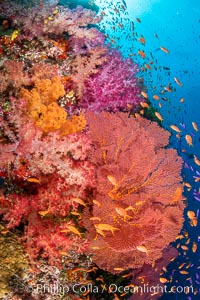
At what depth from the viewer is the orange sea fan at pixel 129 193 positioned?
4492 millimetres

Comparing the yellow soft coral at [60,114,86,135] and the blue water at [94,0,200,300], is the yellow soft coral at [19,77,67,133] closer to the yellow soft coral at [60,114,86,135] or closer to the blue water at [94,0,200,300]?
the yellow soft coral at [60,114,86,135]

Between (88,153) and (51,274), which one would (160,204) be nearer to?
(88,153)

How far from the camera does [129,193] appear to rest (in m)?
4.62

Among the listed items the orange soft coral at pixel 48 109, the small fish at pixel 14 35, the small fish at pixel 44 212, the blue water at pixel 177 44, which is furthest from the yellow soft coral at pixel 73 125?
the blue water at pixel 177 44

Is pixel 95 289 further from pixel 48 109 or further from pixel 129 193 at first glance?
pixel 48 109

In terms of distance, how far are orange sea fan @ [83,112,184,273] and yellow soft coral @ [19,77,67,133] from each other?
760 mm

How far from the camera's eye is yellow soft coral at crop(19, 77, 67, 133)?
13.7 ft

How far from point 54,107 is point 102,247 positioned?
2512 millimetres

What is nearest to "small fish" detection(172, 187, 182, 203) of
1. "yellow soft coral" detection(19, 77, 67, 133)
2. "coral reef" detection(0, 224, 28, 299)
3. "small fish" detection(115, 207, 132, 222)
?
"small fish" detection(115, 207, 132, 222)

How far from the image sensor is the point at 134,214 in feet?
15.0

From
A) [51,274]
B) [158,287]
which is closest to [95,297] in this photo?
[51,274]

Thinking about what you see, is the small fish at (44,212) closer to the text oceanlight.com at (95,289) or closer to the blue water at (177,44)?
the text oceanlight.com at (95,289)

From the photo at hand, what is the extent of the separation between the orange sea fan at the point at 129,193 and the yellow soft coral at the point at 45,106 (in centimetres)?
76

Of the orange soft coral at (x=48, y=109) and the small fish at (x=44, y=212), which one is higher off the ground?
the orange soft coral at (x=48, y=109)
